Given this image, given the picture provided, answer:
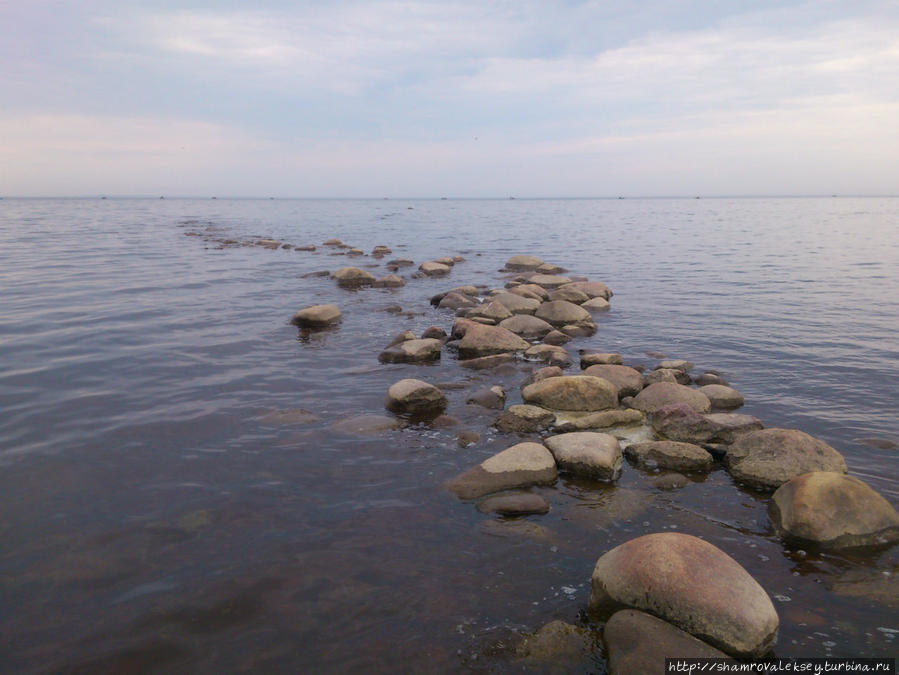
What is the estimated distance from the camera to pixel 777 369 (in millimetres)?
13102

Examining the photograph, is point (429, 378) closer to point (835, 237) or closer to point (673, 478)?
point (673, 478)

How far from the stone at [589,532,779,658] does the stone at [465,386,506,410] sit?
534 centimetres

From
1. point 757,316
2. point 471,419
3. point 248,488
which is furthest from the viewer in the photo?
point 757,316

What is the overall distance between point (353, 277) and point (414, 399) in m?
16.6

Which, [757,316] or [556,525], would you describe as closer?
[556,525]

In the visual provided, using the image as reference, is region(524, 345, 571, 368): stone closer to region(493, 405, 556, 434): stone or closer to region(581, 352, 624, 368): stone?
region(581, 352, 624, 368): stone

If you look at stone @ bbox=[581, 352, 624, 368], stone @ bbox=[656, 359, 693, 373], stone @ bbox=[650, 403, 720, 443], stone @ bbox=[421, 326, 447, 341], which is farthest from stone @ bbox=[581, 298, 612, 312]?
stone @ bbox=[650, 403, 720, 443]

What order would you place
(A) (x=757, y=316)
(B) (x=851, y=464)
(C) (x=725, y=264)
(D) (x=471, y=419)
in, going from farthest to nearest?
(C) (x=725, y=264) → (A) (x=757, y=316) → (D) (x=471, y=419) → (B) (x=851, y=464)

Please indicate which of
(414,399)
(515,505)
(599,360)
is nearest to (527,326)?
(599,360)

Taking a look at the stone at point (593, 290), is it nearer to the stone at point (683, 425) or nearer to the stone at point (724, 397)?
the stone at point (724, 397)

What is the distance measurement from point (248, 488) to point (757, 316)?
1774 cm

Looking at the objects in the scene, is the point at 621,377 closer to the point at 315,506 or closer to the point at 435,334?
the point at 435,334

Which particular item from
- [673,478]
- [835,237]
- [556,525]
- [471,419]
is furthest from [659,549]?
[835,237]

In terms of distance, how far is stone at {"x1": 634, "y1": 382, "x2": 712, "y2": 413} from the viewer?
33.7 ft
